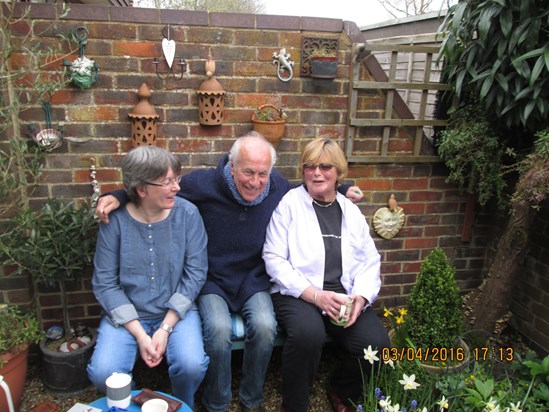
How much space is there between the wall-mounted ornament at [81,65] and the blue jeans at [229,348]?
1.31 metres

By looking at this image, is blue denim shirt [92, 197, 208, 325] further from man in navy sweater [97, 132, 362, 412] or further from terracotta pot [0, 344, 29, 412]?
terracotta pot [0, 344, 29, 412]

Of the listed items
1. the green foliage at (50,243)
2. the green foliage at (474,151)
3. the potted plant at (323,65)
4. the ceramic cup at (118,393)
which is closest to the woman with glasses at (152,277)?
the green foliage at (50,243)

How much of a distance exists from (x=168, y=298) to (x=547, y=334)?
2.30 m

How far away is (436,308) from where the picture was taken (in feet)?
7.90

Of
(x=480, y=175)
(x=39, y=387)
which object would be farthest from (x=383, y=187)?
(x=39, y=387)

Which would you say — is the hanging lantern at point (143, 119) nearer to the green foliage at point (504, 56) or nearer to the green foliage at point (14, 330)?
the green foliage at point (14, 330)

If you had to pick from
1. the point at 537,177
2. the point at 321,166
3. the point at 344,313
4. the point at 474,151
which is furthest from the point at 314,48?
the point at 344,313

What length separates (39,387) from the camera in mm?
2457

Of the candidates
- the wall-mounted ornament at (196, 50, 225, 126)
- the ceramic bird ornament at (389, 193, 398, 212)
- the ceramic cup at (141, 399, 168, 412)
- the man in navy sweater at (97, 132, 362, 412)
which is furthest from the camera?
the ceramic bird ornament at (389, 193, 398, 212)

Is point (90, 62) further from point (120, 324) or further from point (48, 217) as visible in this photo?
point (120, 324)

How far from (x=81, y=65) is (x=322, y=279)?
1.67 meters

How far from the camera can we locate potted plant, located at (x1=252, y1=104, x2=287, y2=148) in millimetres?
2623

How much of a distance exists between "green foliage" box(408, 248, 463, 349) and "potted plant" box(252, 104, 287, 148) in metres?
1.11

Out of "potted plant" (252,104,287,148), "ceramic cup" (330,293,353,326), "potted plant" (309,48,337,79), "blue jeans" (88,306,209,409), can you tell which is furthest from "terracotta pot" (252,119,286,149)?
"blue jeans" (88,306,209,409)
